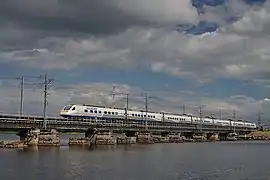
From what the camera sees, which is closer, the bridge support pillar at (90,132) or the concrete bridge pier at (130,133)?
the bridge support pillar at (90,132)

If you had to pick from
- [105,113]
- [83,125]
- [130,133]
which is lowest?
[130,133]

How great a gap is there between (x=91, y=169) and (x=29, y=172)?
852 centimetres

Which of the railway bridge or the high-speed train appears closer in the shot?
the railway bridge

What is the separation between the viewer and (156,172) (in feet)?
194

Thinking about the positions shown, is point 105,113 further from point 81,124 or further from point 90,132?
point 81,124

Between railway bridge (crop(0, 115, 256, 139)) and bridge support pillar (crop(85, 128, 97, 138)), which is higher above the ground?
railway bridge (crop(0, 115, 256, 139))

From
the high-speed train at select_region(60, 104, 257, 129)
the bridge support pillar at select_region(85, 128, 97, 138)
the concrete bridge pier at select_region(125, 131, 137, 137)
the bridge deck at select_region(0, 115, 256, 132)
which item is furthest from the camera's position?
the concrete bridge pier at select_region(125, 131, 137, 137)

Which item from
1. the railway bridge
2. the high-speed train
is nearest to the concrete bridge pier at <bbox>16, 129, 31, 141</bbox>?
the railway bridge

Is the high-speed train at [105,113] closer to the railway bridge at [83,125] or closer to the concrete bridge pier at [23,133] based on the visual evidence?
the railway bridge at [83,125]


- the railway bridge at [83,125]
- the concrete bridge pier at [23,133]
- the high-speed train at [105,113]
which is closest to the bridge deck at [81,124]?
the railway bridge at [83,125]

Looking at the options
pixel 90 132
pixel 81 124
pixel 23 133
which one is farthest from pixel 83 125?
pixel 23 133

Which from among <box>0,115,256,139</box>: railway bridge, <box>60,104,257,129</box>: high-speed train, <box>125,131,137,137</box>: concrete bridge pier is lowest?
<box>125,131,137,137</box>: concrete bridge pier

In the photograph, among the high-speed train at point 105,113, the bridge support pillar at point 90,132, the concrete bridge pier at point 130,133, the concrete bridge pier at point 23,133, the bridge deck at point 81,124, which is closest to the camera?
the bridge deck at point 81,124

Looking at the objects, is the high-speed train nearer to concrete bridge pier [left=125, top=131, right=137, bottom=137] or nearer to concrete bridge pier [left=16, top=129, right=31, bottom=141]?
concrete bridge pier [left=125, top=131, right=137, bottom=137]
